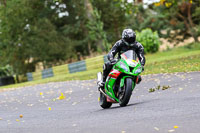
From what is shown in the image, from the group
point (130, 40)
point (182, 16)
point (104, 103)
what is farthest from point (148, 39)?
point (130, 40)

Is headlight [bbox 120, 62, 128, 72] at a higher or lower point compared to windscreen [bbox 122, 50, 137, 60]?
lower

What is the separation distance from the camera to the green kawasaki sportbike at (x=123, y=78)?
31.8 feet

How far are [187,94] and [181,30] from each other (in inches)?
1544

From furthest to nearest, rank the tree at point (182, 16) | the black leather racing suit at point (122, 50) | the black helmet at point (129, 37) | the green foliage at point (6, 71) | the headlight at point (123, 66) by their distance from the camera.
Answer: the green foliage at point (6, 71), the tree at point (182, 16), the black leather racing suit at point (122, 50), the black helmet at point (129, 37), the headlight at point (123, 66)

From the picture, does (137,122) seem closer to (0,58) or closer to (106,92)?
(106,92)

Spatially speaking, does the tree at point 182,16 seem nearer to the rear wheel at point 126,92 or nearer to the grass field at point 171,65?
the grass field at point 171,65

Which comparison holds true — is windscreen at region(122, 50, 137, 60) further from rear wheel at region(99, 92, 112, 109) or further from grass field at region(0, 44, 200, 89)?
grass field at region(0, 44, 200, 89)

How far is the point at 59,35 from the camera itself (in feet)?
177

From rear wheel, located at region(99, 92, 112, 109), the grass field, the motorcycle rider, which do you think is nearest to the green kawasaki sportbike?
the motorcycle rider

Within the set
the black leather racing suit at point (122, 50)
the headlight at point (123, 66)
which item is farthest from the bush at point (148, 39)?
the headlight at point (123, 66)

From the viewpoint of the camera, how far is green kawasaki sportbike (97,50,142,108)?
31.8 ft

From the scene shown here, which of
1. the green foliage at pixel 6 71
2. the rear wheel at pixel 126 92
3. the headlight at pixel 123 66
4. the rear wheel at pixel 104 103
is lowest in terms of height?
the green foliage at pixel 6 71

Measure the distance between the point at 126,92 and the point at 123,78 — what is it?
35cm

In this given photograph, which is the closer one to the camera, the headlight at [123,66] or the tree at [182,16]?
the headlight at [123,66]
